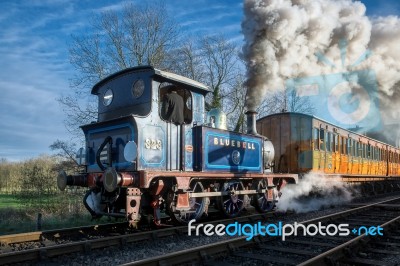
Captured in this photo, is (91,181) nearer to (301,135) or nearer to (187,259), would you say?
(187,259)

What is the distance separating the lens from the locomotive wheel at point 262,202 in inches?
398

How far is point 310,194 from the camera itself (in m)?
13.0

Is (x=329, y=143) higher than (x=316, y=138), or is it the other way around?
(x=316, y=138)

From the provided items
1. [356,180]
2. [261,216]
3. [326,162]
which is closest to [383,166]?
[356,180]

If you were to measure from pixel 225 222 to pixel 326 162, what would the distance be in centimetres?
667

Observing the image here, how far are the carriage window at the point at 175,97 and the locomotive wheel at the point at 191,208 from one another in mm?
1491

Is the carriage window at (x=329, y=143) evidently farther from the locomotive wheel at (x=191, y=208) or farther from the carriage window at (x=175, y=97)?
the carriage window at (x=175, y=97)

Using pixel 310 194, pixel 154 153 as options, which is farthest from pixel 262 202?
pixel 154 153

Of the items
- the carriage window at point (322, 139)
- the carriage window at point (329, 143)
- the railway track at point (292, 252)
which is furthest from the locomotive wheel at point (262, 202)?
the carriage window at point (329, 143)

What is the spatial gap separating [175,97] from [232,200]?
3091mm

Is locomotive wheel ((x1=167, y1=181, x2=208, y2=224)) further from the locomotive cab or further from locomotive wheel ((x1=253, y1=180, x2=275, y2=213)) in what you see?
locomotive wheel ((x1=253, y1=180, x2=275, y2=213))

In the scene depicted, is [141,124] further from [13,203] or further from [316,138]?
[13,203]

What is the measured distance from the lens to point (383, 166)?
72.3 ft

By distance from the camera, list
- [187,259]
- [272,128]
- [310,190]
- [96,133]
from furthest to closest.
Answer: [272,128] < [310,190] < [96,133] < [187,259]
